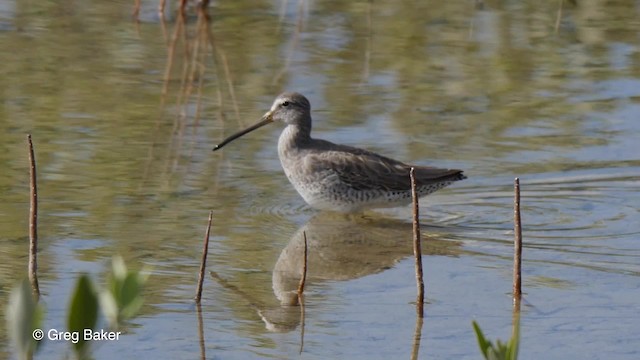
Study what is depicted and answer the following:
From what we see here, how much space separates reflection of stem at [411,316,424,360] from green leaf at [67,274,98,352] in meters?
3.00

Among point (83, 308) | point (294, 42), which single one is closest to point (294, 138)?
point (294, 42)

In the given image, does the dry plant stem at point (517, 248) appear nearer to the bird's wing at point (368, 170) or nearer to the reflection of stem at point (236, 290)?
the reflection of stem at point (236, 290)

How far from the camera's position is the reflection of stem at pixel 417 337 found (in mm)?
5570

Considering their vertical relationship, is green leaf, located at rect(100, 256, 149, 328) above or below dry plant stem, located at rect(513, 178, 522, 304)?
above

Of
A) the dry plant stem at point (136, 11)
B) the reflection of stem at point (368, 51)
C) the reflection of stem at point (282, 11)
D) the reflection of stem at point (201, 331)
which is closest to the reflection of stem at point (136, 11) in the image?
the dry plant stem at point (136, 11)

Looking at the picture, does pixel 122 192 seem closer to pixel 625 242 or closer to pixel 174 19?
pixel 625 242

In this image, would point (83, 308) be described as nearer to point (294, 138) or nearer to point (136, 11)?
point (294, 138)

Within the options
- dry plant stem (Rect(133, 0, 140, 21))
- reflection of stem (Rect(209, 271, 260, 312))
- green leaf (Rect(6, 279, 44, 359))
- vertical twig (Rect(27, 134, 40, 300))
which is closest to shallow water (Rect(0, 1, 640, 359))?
reflection of stem (Rect(209, 271, 260, 312))

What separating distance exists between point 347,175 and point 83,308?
19.2 feet

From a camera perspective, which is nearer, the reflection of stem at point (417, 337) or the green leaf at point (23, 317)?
the green leaf at point (23, 317)

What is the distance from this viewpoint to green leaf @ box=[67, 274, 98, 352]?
2602 mm

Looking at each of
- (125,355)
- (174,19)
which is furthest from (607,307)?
(174,19)

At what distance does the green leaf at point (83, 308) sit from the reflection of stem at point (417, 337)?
9.84 ft

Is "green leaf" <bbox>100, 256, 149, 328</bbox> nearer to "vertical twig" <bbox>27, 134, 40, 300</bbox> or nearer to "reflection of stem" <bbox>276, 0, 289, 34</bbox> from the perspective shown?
"vertical twig" <bbox>27, 134, 40, 300</bbox>
